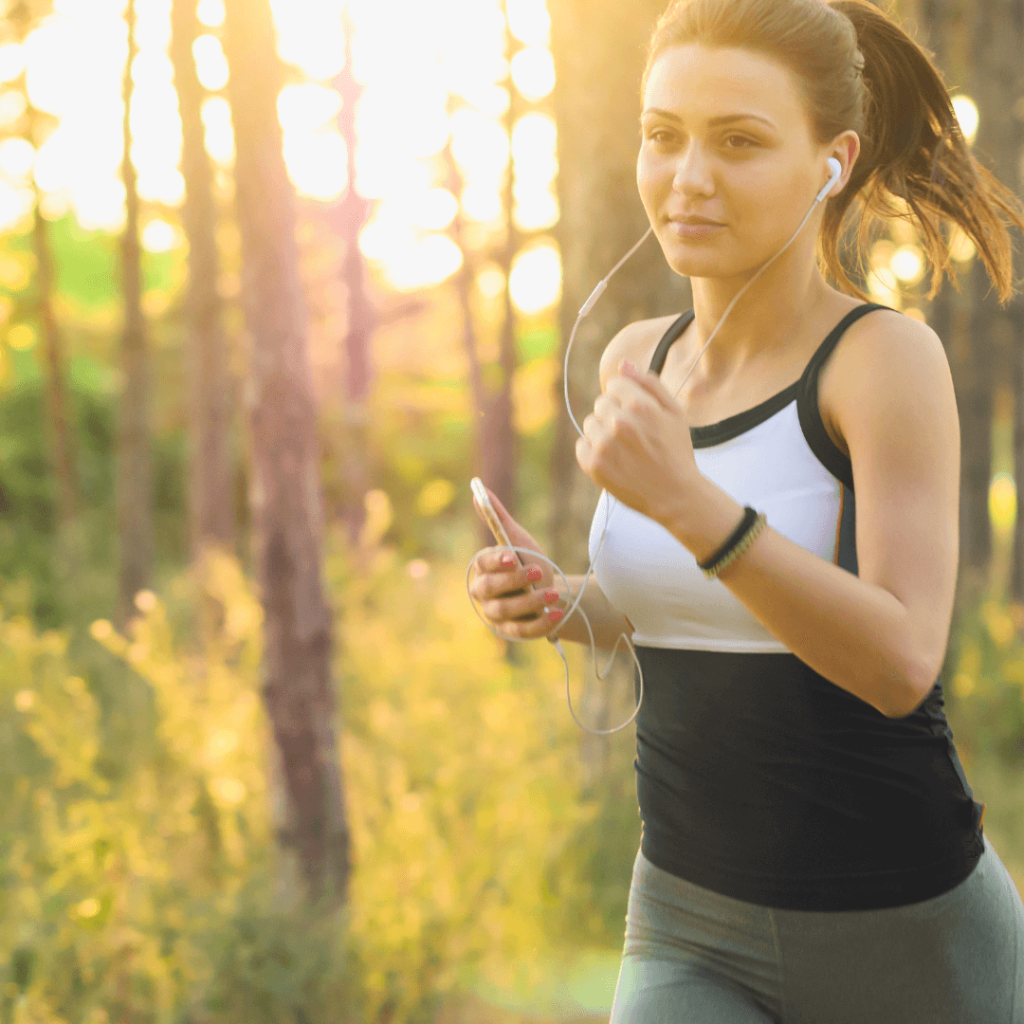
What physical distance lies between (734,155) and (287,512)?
10.1 ft

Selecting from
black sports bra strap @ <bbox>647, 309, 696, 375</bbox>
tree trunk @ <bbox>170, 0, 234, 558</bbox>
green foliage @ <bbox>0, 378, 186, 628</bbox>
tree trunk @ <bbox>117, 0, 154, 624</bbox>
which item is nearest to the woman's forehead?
black sports bra strap @ <bbox>647, 309, 696, 375</bbox>

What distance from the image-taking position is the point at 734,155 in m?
1.51

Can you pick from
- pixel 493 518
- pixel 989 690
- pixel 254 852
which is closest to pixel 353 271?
pixel 989 690

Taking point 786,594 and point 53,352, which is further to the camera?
point 53,352

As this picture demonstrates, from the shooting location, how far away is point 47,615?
44.2 feet

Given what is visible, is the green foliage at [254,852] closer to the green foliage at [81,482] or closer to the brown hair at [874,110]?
the brown hair at [874,110]

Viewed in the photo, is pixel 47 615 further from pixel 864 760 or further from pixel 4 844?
pixel 864 760

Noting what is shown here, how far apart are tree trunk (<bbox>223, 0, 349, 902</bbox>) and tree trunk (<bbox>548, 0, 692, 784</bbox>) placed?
1.09 meters

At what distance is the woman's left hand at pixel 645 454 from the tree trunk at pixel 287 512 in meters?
3.15

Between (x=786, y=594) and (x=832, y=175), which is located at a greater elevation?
(x=832, y=175)

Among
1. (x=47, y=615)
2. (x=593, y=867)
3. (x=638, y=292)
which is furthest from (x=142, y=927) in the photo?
(x=47, y=615)

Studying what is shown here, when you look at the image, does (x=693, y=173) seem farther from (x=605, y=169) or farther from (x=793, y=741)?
(x=605, y=169)

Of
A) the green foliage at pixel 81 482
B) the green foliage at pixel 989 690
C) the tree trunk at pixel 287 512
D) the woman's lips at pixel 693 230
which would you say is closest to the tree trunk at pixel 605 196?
the tree trunk at pixel 287 512

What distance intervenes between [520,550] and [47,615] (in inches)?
520
